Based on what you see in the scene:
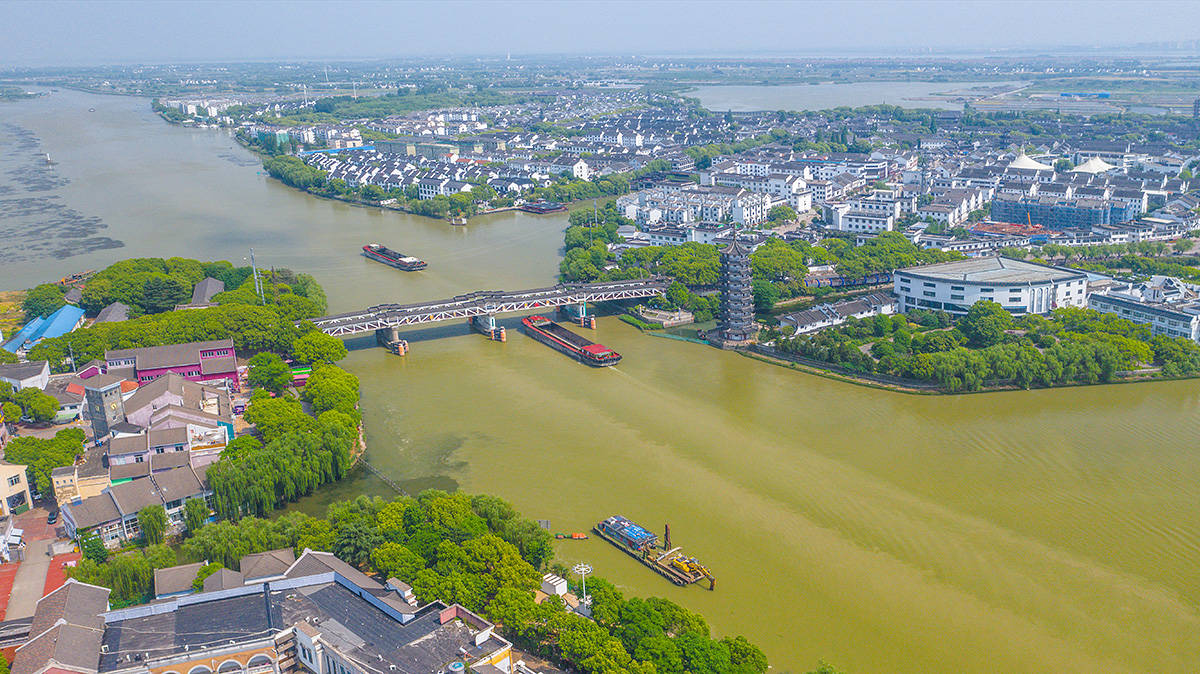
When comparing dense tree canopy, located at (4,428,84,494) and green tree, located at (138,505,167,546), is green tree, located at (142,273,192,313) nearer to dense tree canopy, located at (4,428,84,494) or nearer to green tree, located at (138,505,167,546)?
dense tree canopy, located at (4,428,84,494)

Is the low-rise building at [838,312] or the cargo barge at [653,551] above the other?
the low-rise building at [838,312]

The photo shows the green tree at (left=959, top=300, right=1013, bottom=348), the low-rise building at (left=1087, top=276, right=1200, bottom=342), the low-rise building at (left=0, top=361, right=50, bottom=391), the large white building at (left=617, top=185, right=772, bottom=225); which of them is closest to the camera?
the low-rise building at (left=0, top=361, right=50, bottom=391)

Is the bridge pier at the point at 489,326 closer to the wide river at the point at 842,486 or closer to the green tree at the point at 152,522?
the wide river at the point at 842,486

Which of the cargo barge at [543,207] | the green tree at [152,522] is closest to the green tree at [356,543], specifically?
the green tree at [152,522]

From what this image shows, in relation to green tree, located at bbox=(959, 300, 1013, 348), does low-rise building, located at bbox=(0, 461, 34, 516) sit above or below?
below

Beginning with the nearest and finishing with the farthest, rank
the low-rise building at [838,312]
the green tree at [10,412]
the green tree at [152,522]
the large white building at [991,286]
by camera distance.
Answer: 1. the green tree at [152,522]
2. the green tree at [10,412]
3. the low-rise building at [838,312]
4. the large white building at [991,286]

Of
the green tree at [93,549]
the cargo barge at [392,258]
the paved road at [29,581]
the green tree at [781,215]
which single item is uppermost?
the green tree at [781,215]

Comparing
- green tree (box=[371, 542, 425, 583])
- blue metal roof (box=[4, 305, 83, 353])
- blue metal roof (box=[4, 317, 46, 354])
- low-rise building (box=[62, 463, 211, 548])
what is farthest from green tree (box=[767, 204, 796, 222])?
green tree (box=[371, 542, 425, 583])
